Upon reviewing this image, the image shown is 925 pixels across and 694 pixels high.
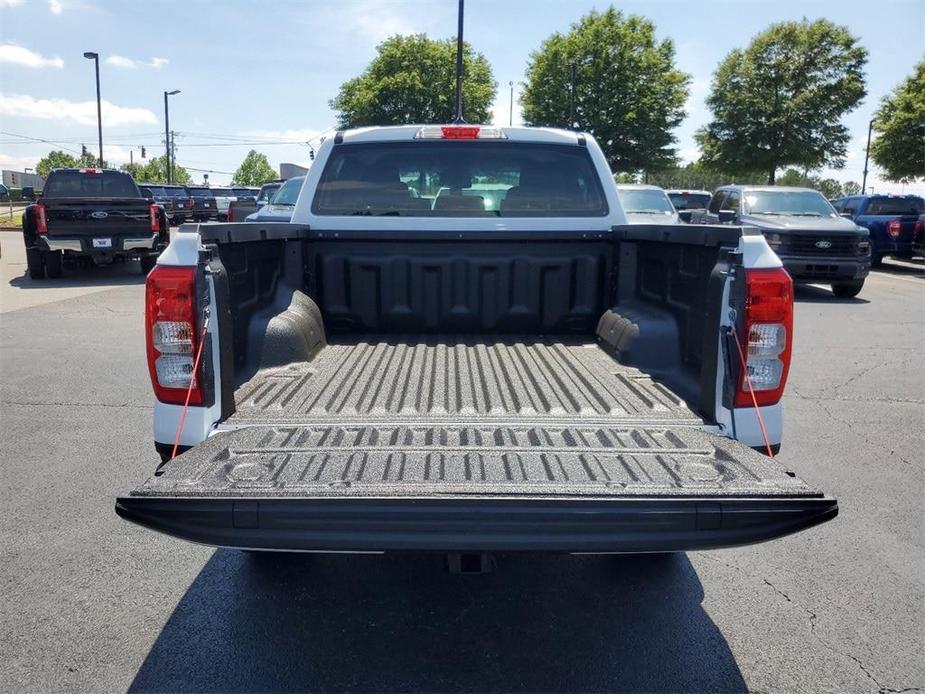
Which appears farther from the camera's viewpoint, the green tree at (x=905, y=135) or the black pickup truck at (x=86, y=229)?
the green tree at (x=905, y=135)

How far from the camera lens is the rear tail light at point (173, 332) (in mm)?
2623

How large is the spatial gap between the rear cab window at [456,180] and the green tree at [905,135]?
89.2 ft

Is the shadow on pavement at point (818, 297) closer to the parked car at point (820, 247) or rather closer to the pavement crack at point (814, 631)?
the parked car at point (820, 247)

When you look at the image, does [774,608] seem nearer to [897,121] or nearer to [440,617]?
[440,617]

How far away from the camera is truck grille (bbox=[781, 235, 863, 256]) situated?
1285 cm

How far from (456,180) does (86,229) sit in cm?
1154

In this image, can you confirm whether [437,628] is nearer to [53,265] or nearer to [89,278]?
[53,265]

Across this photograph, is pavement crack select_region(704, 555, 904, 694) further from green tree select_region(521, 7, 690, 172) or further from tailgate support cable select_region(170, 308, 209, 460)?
green tree select_region(521, 7, 690, 172)

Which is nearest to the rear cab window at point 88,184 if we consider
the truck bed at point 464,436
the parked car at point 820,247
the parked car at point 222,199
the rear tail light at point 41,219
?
the rear tail light at point 41,219

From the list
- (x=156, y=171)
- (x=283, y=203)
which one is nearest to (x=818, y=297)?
(x=283, y=203)

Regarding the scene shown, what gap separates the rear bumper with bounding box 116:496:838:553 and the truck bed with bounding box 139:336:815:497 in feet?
0.15

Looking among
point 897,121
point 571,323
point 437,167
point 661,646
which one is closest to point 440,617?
point 661,646

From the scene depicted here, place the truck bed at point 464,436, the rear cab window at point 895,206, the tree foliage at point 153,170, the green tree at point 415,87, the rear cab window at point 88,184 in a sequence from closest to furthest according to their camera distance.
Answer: the truck bed at point 464,436 < the rear cab window at point 88,184 < the rear cab window at point 895,206 < the green tree at point 415,87 < the tree foliage at point 153,170

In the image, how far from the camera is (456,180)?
15.0ft
